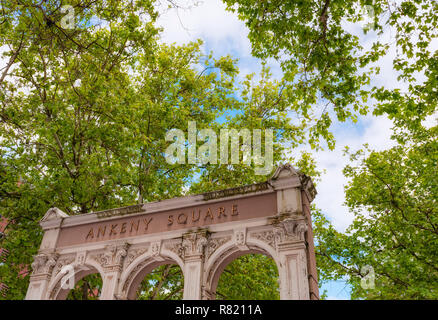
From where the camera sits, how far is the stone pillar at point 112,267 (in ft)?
30.3

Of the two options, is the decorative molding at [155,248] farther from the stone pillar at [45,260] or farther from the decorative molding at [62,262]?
the stone pillar at [45,260]

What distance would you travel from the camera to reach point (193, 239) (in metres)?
9.05

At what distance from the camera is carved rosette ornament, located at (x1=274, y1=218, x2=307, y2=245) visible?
791 centimetres

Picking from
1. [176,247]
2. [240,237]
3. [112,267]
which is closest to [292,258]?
[240,237]

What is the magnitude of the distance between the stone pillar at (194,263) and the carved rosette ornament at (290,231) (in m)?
1.93

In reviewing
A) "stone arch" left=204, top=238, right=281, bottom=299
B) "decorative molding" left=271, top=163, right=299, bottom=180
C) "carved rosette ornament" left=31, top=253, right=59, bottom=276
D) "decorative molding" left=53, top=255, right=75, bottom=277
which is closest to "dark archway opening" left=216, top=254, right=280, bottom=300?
"stone arch" left=204, top=238, right=281, bottom=299

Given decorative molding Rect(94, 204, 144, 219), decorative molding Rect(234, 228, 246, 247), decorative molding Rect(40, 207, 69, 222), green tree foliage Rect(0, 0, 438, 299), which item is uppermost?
green tree foliage Rect(0, 0, 438, 299)

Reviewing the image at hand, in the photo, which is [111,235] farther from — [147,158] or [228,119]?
[228,119]

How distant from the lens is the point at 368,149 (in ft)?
50.9

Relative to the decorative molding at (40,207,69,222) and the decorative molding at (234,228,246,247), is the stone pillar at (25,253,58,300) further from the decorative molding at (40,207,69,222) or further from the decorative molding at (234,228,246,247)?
the decorative molding at (234,228,246,247)

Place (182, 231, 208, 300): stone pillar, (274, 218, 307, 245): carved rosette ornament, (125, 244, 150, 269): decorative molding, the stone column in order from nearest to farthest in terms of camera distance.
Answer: the stone column → (274, 218, 307, 245): carved rosette ornament → (182, 231, 208, 300): stone pillar → (125, 244, 150, 269): decorative molding

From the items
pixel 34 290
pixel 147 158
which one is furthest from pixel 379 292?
pixel 34 290

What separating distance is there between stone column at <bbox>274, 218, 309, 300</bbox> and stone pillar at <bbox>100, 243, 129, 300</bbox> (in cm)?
443

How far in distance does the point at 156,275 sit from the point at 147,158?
4.90 metres
